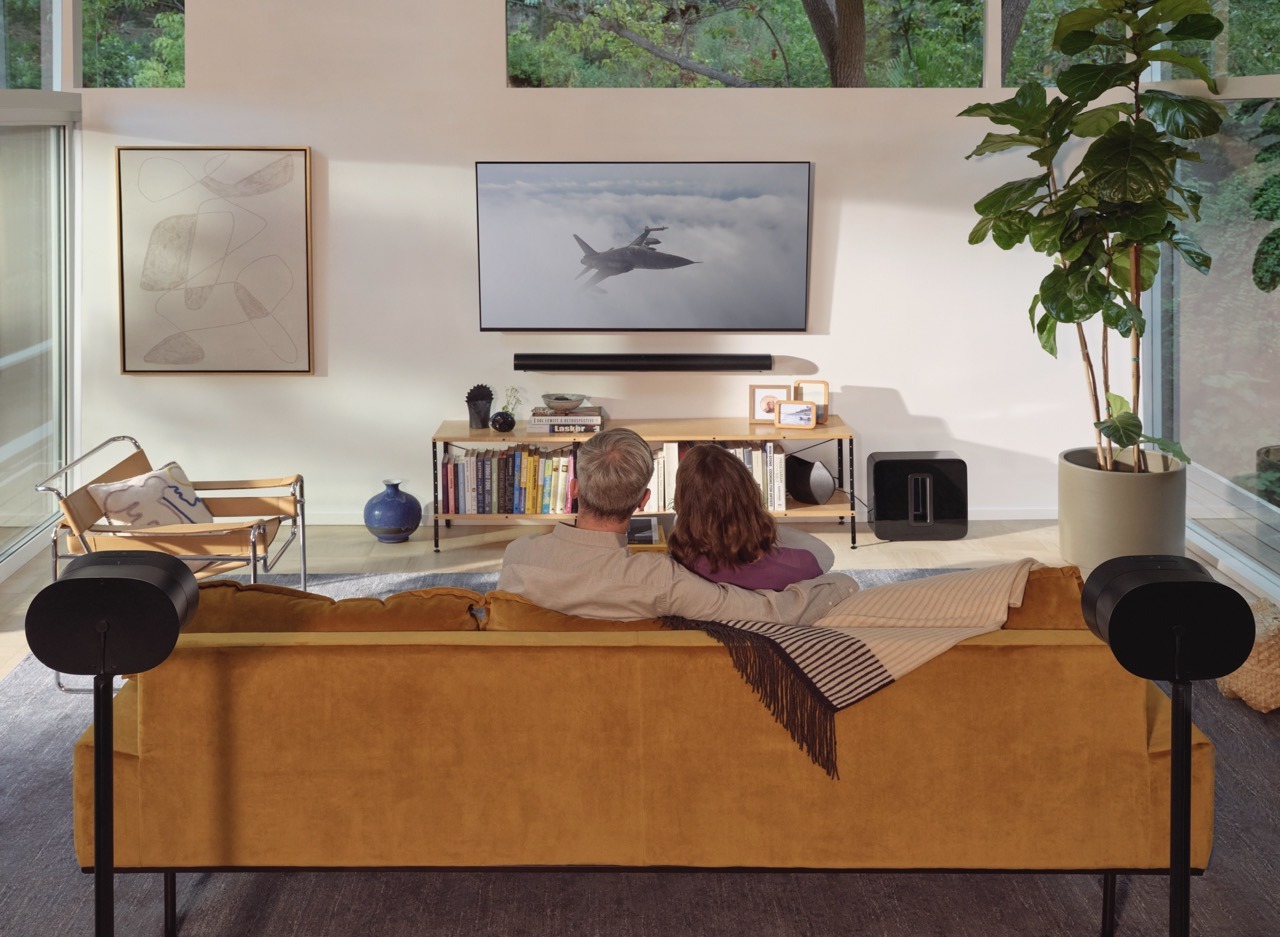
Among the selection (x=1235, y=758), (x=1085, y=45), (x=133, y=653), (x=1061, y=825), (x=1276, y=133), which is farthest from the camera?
(x=1276, y=133)

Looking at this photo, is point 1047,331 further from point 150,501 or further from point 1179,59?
point 150,501

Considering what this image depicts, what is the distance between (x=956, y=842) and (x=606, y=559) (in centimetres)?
93

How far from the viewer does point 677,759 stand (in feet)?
9.11

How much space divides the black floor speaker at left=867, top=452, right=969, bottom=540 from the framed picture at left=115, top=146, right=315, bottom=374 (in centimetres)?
298

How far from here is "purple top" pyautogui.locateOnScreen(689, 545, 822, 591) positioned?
3182 mm

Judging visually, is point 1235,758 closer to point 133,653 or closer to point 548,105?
point 133,653

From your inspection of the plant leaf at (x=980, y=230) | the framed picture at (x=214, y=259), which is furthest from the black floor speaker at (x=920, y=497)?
the framed picture at (x=214, y=259)

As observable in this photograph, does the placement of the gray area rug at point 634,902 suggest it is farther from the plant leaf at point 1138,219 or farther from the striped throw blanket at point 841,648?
the plant leaf at point 1138,219

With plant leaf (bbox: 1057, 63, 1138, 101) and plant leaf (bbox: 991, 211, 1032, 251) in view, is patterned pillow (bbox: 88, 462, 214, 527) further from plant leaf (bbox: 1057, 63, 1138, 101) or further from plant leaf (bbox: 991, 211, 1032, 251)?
plant leaf (bbox: 1057, 63, 1138, 101)

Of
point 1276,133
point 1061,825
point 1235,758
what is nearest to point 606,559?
point 1061,825

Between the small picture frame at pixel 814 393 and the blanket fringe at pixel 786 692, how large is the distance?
4246mm

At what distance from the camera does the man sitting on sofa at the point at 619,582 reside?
2852 mm

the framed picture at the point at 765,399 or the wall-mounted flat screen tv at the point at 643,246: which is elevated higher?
the wall-mounted flat screen tv at the point at 643,246

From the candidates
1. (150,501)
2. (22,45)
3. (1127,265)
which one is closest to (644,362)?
(1127,265)
